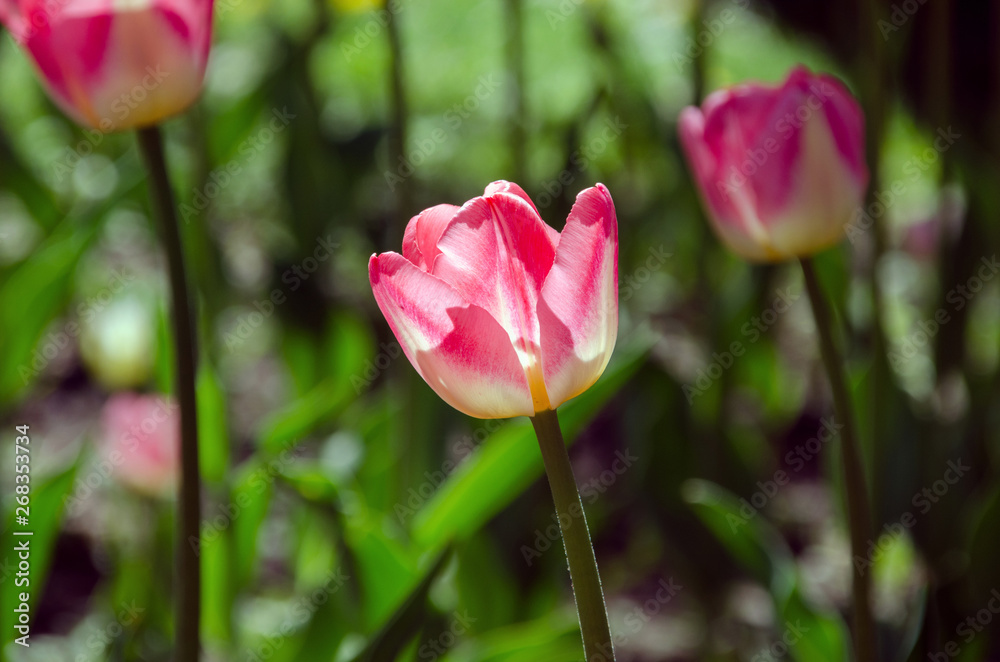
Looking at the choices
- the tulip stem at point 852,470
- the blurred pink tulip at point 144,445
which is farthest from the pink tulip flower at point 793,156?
the blurred pink tulip at point 144,445

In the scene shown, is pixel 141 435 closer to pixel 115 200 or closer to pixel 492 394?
pixel 115 200

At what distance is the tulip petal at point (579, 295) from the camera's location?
37cm

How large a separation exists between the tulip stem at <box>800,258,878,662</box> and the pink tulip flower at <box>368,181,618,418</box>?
0.27 meters

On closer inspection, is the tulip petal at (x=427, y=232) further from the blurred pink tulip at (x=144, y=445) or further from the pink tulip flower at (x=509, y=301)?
the blurred pink tulip at (x=144, y=445)

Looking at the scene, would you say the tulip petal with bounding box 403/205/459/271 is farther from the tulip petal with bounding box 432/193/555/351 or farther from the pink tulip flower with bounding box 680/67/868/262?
the pink tulip flower with bounding box 680/67/868/262

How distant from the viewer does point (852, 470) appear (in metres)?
0.62

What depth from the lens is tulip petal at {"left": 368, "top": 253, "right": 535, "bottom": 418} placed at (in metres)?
0.37

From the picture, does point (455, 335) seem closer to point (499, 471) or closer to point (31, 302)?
point (499, 471)

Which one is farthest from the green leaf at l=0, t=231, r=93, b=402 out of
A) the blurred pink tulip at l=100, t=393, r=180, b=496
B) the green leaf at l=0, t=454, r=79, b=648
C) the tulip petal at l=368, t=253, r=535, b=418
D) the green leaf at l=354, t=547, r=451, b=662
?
the tulip petal at l=368, t=253, r=535, b=418

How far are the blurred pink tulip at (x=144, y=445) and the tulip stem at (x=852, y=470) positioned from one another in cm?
77

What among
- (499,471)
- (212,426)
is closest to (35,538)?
(212,426)

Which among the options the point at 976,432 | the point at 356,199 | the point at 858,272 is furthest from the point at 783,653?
the point at 858,272

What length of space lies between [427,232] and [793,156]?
1.17 feet

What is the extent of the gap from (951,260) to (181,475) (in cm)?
88
